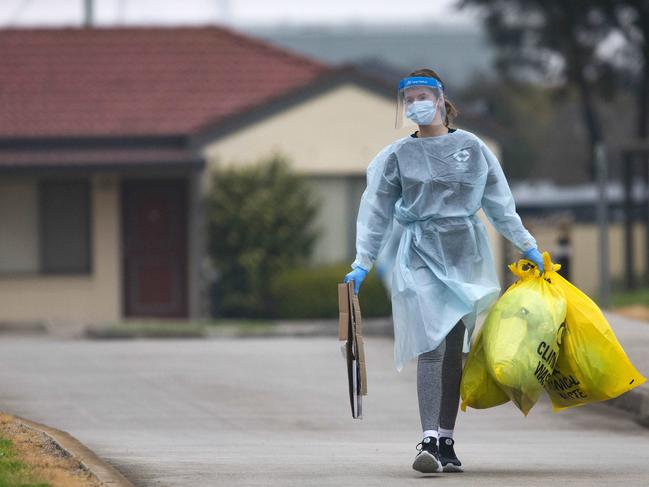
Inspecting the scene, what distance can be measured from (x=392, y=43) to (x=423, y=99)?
123463mm

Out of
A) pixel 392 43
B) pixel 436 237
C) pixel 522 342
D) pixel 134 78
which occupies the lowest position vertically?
pixel 522 342

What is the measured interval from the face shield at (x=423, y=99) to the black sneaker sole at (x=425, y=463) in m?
1.59

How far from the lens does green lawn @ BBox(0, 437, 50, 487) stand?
665 centimetres

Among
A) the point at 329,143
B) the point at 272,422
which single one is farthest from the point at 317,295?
the point at 272,422

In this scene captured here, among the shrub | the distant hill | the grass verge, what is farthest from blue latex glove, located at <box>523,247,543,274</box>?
the distant hill

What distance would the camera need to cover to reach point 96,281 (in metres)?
24.5

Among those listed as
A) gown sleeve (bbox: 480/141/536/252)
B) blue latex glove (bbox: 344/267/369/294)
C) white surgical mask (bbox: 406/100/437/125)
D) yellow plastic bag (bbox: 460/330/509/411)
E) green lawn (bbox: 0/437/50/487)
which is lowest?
green lawn (bbox: 0/437/50/487)

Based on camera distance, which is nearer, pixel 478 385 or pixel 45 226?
pixel 478 385

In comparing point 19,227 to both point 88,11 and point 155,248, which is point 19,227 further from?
point 88,11

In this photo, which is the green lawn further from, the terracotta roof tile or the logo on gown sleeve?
the terracotta roof tile

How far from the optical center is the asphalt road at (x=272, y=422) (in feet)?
25.0

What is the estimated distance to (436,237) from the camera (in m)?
7.79

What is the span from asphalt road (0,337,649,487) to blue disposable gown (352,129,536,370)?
76 cm

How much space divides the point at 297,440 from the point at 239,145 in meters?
15.2
